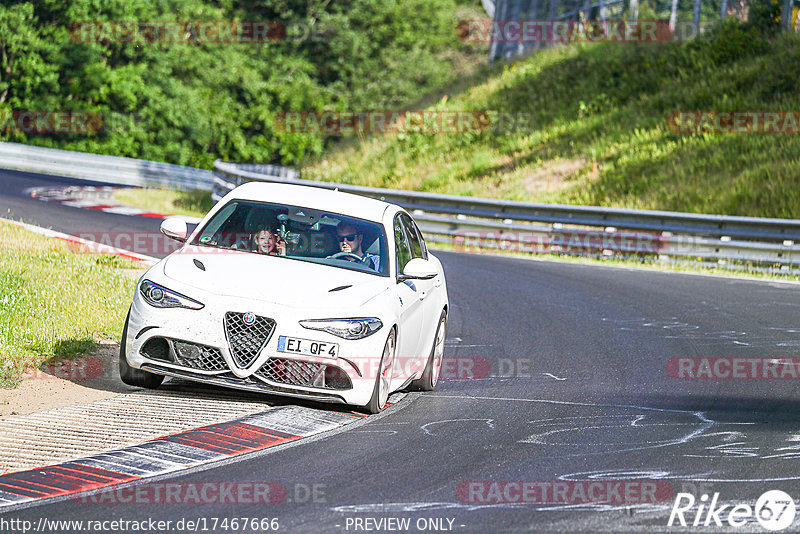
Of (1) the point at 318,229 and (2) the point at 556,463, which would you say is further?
(1) the point at 318,229

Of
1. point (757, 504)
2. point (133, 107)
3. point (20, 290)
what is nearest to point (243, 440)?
point (757, 504)

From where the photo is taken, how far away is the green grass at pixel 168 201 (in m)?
27.6

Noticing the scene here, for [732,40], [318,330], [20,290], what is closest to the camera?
[318,330]

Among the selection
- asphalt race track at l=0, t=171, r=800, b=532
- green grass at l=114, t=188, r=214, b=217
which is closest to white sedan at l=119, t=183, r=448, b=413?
asphalt race track at l=0, t=171, r=800, b=532

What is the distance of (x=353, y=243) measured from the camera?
335 inches

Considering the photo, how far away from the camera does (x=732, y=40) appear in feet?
111

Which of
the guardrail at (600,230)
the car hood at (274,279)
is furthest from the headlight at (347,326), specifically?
the guardrail at (600,230)

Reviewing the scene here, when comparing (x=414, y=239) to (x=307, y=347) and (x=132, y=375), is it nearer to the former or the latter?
(x=307, y=347)

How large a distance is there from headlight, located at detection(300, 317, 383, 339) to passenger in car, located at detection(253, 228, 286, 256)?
3.76 ft

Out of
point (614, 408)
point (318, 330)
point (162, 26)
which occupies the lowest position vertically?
point (614, 408)

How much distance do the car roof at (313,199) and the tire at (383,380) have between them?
1309 mm

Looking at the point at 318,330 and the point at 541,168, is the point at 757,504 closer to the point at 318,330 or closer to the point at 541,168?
the point at 318,330

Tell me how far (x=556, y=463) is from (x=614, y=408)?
81.1 inches

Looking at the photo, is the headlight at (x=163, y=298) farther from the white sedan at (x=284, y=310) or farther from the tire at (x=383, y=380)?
the tire at (x=383, y=380)
